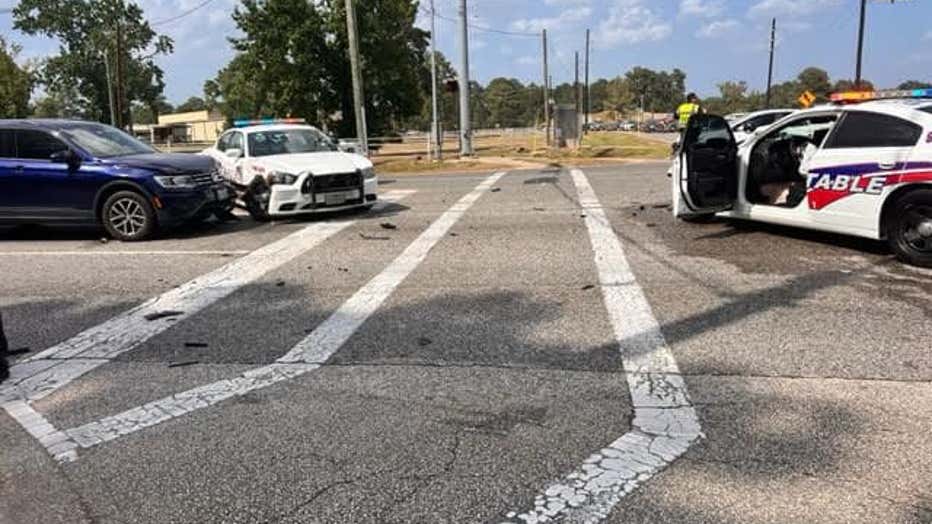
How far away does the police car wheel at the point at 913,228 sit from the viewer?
287 inches

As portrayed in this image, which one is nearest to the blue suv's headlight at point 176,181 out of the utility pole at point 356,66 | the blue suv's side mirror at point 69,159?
the blue suv's side mirror at point 69,159

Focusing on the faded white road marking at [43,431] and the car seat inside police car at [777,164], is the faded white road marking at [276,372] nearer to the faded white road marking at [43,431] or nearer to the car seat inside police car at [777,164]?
the faded white road marking at [43,431]

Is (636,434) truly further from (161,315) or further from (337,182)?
(337,182)

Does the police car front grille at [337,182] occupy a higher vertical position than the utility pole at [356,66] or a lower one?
lower

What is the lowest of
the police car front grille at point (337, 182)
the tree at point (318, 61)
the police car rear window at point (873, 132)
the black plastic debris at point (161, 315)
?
the black plastic debris at point (161, 315)

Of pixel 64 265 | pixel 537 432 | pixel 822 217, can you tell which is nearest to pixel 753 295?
pixel 822 217

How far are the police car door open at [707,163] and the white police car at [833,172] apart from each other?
1 centimetres

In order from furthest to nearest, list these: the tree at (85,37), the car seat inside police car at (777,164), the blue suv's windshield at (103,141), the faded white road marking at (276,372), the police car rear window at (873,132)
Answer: the tree at (85,37) → the blue suv's windshield at (103,141) → the car seat inside police car at (777,164) → the police car rear window at (873,132) → the faded white road marking at (276,372)

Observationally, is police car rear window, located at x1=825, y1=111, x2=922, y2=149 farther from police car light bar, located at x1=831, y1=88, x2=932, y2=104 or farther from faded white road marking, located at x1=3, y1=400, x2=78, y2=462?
faded white road marking, located at x1=3, y1=400, x2=78, y2=462

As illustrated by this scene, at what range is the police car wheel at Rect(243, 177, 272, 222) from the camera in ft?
38.3

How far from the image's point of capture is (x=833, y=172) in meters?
8.01

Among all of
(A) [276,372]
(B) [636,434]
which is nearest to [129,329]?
(A) [276,372]

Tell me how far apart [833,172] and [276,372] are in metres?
6.09

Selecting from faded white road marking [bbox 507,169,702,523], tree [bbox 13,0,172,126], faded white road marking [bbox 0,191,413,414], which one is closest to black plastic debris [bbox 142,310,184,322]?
faded white road marking [bbox 0,191,413,414]
